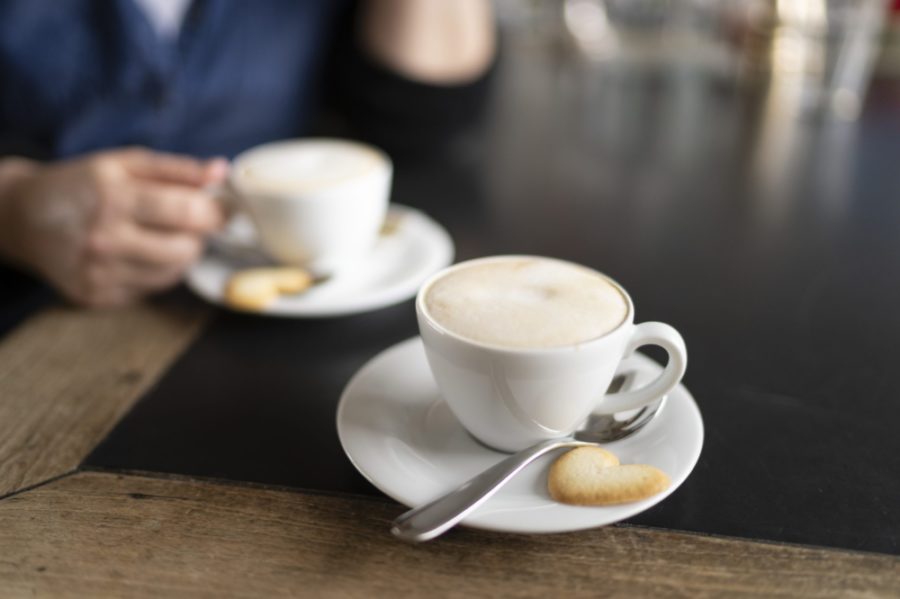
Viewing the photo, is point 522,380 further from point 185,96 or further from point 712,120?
point 712,120

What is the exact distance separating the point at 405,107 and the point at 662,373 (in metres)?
0.81

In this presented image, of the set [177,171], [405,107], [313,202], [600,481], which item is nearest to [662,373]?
[600,481]

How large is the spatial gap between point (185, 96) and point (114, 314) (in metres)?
0.48

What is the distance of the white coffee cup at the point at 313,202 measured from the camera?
72 cm

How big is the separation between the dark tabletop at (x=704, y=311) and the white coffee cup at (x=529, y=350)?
0.08 metres

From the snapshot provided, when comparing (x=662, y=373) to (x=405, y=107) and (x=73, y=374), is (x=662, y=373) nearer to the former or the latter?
(x=73, y=374)

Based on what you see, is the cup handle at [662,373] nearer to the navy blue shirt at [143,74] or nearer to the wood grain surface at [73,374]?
the wood grain surface at [73,374]

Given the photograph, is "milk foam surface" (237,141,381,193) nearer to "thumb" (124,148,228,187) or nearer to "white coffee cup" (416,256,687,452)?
"thumb" (124,148,228,187)

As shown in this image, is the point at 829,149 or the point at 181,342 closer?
the point at 181,342

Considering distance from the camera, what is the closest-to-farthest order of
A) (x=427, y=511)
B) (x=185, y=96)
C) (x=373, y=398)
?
1. (x=427, y=511)
2. (x=373, y=398)
3. (x=185, y=96)

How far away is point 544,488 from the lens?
441 mm

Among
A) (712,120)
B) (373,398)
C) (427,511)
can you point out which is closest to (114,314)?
(373,398)

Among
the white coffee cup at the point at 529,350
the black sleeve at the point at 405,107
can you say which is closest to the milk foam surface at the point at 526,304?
the white coffee cup at the point at 529,350

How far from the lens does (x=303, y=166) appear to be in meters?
0.78
